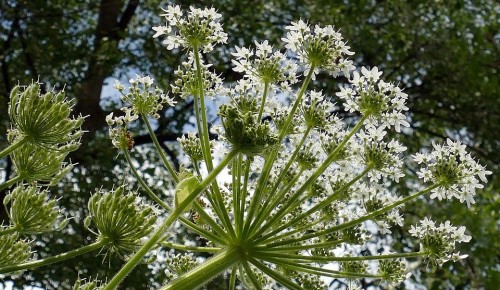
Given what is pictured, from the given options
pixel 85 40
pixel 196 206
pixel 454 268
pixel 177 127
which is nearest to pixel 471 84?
pixel 454 268

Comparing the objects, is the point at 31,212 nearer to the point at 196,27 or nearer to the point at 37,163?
the point at 37,163

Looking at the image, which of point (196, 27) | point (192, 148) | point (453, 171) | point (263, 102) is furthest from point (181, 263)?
point (453, 171)

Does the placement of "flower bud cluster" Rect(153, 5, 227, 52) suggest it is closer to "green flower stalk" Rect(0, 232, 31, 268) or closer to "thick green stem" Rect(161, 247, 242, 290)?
"thick green stem" Rect(161, 247, 242, 290)

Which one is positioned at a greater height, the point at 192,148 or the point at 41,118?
the point at 192,148

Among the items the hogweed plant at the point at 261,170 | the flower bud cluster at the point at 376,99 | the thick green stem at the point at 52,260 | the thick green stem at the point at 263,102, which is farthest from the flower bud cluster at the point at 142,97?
the thick green stem at the point at 52,260

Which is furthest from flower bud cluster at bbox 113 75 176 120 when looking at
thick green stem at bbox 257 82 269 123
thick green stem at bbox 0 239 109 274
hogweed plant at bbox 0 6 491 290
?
thick green stem at bbox 0 239 109 274

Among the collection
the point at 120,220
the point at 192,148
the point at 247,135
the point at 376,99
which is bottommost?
the point at 120,220

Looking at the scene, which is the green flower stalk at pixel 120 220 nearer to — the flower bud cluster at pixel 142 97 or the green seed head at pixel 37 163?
the green seed head at pixel 37 163

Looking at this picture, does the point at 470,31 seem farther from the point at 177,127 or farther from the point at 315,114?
the point at 315,114
